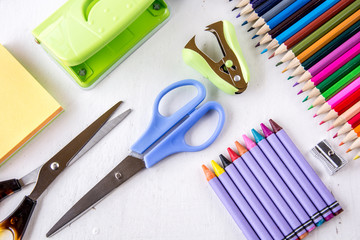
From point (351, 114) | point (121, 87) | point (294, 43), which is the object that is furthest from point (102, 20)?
point (351, 114)

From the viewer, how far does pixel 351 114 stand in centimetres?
63

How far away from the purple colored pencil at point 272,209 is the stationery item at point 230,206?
0.03m

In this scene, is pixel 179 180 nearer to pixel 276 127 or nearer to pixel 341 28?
pixel 276 127

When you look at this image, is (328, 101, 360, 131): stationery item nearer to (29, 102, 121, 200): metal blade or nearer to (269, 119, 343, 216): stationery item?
(269, 119, 343, 216): stationery item

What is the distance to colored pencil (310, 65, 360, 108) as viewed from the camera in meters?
0.65

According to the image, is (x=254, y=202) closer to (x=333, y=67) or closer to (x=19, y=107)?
(x=333, y=67)

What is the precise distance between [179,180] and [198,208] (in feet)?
0.19

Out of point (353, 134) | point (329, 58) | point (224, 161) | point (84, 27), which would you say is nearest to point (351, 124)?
point (353, 134)

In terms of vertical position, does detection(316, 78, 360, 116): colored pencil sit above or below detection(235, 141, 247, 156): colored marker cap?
below

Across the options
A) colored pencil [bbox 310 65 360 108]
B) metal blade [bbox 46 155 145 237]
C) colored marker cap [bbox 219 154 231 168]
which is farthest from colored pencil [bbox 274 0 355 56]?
metal blade [bbox 46 155 145 237]

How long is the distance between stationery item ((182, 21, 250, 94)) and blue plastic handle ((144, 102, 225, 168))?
0.04 meters

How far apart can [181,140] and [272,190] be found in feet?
0.56

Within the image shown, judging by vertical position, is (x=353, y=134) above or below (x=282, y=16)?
below

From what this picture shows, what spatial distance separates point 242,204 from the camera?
0.60m
